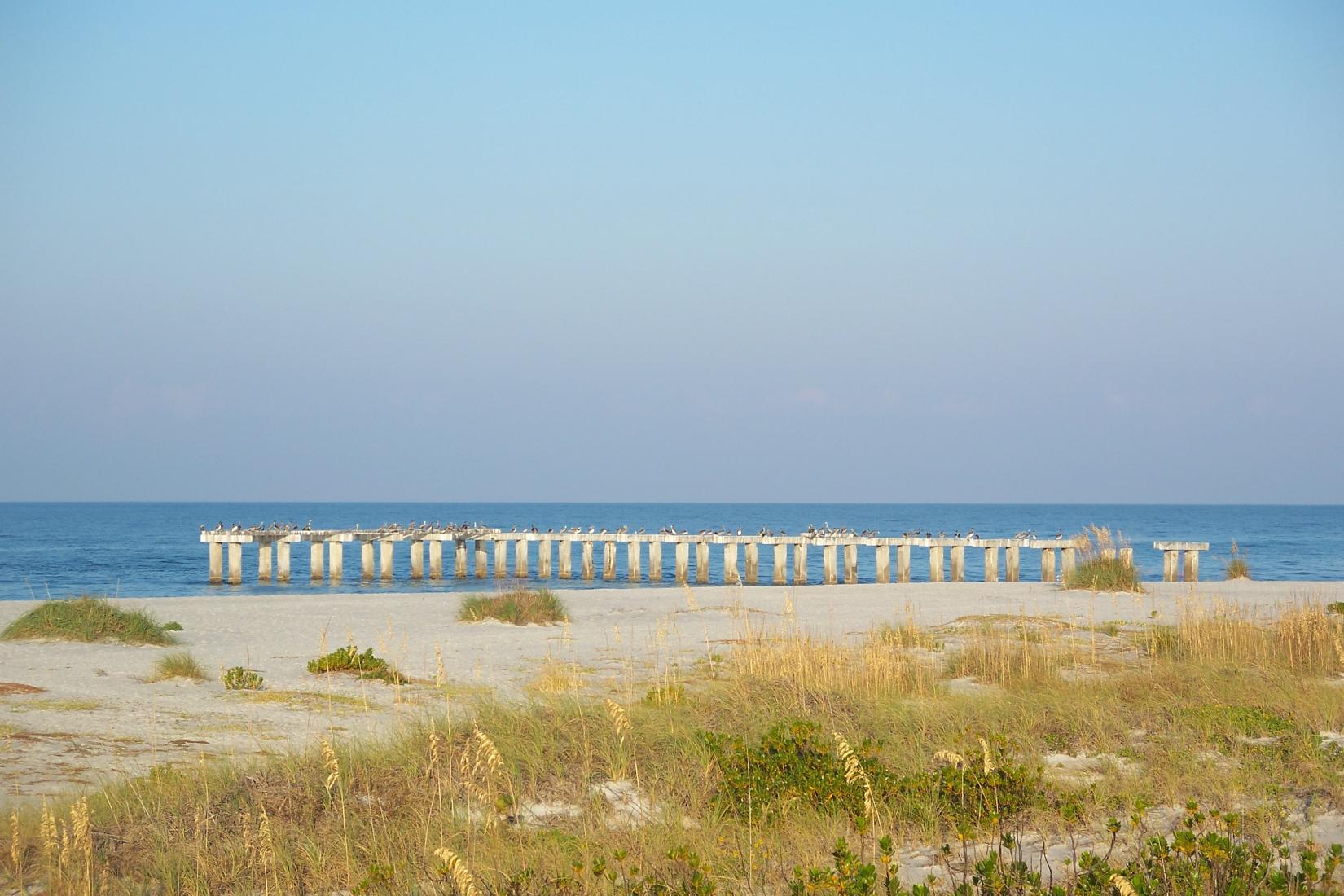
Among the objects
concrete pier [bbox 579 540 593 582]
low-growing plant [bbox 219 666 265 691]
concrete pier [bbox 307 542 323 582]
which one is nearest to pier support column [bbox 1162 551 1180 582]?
concrete pier [bbox 579 540 593 582]

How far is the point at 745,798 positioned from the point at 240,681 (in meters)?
7.37

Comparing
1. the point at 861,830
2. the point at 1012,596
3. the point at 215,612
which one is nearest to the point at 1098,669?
the point at 861,830

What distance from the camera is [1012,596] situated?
25266 millimetres

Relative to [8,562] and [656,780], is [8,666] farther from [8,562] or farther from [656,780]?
[8,562]

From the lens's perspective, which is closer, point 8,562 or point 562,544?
point 562,544

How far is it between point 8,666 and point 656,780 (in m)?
10.3

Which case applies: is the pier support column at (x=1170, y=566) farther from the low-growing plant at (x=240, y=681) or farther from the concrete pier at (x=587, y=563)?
the low-growing plant at (x=240, y=681)

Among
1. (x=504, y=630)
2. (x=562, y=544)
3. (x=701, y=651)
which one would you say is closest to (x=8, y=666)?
(x=504, y=630)

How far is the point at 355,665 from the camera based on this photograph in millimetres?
13227

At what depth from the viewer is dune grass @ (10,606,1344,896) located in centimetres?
538

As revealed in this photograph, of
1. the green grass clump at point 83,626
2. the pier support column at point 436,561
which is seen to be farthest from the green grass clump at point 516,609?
the pier support column at point 436,561

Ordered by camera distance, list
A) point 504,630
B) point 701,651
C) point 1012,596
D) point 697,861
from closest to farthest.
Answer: point 697,861 < point 701,651 < point 504,630 < point 1012,596

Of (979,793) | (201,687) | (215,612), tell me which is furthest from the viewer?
(215,612)

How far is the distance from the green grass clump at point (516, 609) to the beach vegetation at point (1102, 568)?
12011 mm
